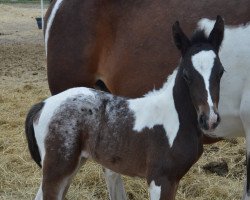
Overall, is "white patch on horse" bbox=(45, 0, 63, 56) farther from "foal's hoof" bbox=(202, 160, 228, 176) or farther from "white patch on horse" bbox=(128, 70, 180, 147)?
"foal's hoof" bbox=(202, 160, 228, 176)

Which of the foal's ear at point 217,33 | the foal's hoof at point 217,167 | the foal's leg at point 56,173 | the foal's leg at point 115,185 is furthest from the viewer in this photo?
the foal's hoof at point 217,167

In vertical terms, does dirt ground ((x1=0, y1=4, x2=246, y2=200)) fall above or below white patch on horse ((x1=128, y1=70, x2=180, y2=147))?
below

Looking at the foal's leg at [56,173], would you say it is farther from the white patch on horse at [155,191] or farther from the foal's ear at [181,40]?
the foal's ear at [181,40]

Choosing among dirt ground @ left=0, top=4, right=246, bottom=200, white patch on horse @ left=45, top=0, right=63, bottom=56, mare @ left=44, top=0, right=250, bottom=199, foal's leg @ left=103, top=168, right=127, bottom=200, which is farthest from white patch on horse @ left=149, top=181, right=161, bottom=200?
white patch on horse @ left=45, top=0, right=63, bottom=56

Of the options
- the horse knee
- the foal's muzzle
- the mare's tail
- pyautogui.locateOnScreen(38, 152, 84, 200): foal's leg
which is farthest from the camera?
the horse knee

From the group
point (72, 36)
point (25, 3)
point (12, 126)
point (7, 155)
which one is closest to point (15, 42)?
point (12, 126)

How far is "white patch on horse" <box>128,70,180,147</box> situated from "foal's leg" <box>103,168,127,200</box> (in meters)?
1.01

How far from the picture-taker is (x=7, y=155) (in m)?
4.37

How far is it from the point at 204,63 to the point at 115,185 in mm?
1483

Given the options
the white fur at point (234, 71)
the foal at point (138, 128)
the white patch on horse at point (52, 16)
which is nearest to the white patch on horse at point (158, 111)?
the foal at point (138, 128)

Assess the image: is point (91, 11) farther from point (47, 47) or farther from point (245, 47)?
point (245, 47)

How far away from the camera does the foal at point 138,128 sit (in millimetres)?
2293

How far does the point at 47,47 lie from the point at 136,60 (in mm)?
772

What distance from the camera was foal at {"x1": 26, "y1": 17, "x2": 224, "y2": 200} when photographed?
229 cm
